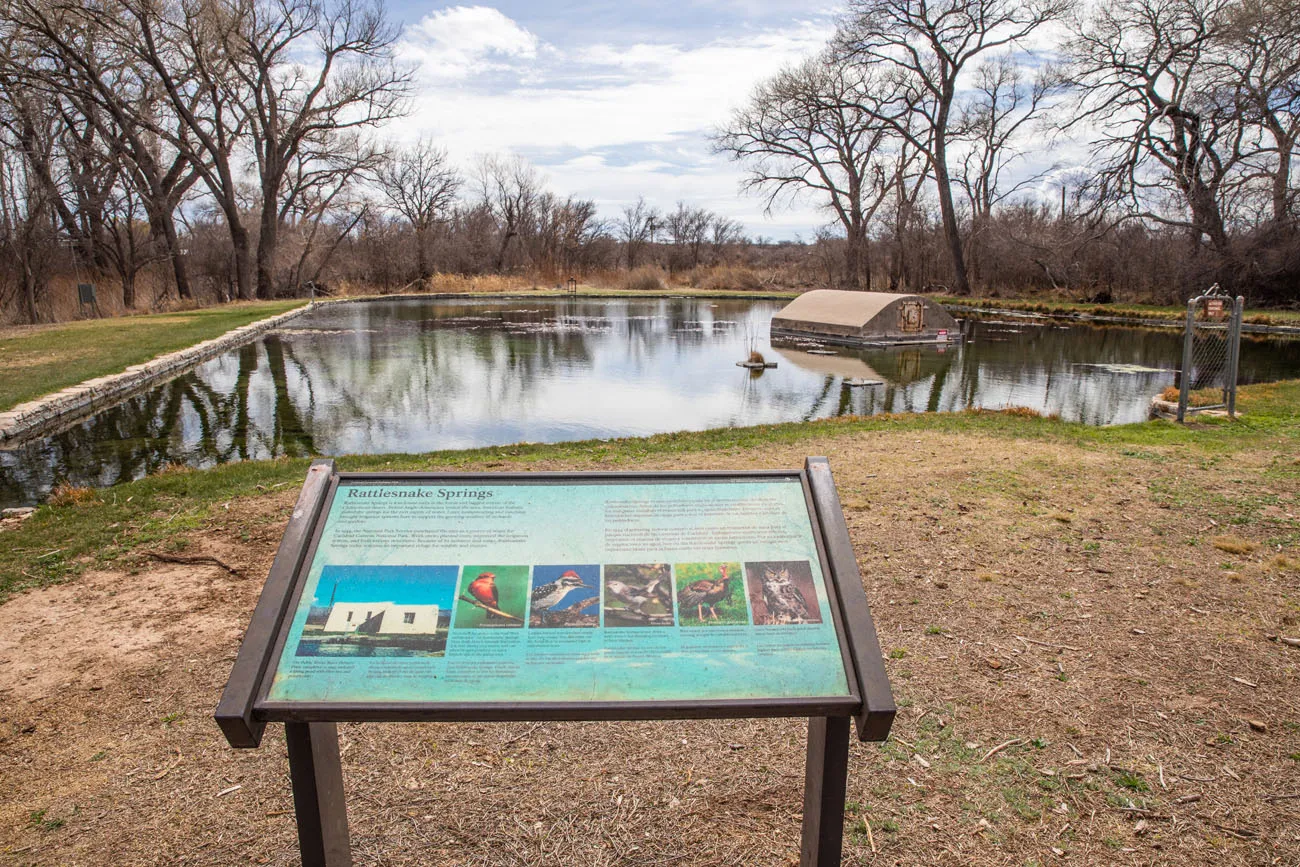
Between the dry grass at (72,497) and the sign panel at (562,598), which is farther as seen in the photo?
the dry grass at (72,497)

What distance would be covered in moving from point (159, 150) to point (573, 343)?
2348 centimetres

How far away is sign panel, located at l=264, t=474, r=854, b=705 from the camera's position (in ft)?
6.59

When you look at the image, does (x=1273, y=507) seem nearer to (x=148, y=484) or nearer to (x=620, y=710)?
(x=620, y=710)

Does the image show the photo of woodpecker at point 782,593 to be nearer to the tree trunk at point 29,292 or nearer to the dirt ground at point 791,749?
the dirt ground at point 791,749

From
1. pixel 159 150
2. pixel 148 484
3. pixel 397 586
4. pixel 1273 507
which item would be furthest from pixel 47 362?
pixel 159 150

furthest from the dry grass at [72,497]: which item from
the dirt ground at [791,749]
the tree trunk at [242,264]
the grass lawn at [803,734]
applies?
the tree trunk at [242,264]

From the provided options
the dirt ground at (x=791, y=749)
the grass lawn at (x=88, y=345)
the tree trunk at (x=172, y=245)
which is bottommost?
the dirt ground at (x=791, y=749)

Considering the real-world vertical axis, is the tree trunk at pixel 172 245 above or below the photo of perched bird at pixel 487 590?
above

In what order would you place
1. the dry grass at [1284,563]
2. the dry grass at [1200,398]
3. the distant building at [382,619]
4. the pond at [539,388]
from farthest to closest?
the dry grass at [1200,398] → the pond at [539,388] → the dry grass at [1284,563] → the distant building at [382,619]

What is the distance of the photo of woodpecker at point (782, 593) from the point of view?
7.05 ft

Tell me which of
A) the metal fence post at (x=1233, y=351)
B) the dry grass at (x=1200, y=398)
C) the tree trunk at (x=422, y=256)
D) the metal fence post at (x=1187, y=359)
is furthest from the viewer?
the tree trunk at (x=422, y=256)

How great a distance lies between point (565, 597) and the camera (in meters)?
2.18

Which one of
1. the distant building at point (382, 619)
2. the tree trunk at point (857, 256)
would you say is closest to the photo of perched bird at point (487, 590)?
the distant building at point (382, 619)

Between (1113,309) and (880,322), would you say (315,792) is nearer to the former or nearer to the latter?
(880,322)
